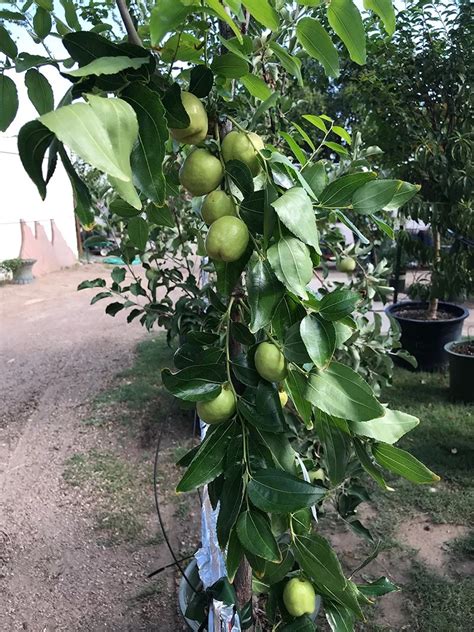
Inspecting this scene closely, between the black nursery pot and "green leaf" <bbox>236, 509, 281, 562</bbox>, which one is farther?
the black nursery pot

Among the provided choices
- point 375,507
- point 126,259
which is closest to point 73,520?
point 126,259

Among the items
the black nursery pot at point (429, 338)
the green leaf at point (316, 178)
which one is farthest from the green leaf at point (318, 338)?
the black nursery pot at point (429, 338)

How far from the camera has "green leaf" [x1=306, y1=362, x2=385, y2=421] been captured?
702 millimetres

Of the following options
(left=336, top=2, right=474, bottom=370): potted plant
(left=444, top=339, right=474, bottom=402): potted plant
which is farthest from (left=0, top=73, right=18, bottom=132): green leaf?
(left=444, top=339, right=474, bottom=402): potted plant

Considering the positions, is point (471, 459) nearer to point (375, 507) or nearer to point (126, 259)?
point (375, 507)

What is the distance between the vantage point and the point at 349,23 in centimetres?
71

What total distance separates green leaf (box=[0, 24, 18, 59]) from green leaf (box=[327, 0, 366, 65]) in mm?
409

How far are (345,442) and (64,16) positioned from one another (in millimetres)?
784

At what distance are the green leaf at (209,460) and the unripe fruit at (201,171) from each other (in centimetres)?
38

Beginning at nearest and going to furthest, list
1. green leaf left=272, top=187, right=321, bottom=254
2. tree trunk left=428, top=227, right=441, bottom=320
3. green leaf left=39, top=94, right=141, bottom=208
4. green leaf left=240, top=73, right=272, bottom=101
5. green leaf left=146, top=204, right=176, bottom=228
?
green leaf left=39, top=94, right=141, bottom=208, green leaf left=272, top=187, right=321, bottom=254, green leaf left=240, top=73, right=272, bottom=101, green leaf left=146, top=204, right=176, bottom=228, tree trunk left=428, top=227, right=441, bottom=320

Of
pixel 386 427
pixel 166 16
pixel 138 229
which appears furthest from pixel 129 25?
pixel 386 427

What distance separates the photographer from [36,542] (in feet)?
9.26

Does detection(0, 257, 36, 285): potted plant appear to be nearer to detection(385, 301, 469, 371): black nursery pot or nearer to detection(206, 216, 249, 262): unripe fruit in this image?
detection(385, 301, 469, 371): black nursery pot

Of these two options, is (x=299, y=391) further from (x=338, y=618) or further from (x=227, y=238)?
(x=338, y=618)
